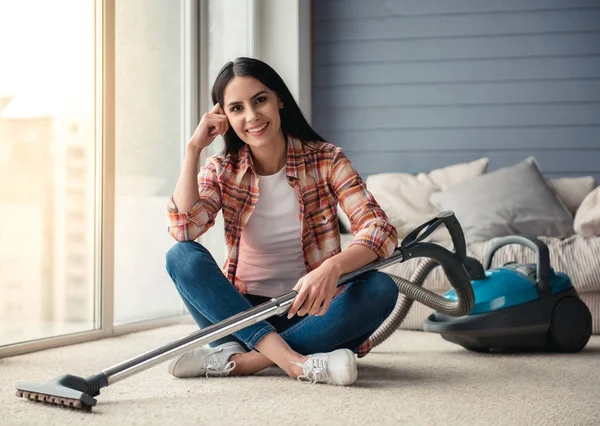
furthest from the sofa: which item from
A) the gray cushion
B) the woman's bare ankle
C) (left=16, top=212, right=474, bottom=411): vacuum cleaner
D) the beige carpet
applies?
the woman's bare ankle

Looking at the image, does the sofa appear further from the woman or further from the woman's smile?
the woman's smile

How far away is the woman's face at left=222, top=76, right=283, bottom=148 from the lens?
79.7 inches

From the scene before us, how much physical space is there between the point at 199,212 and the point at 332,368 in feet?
1.63

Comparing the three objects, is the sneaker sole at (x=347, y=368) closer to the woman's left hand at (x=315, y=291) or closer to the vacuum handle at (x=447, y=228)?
the woman's left hand at (x=315, y=291)

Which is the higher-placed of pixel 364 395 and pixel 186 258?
Answer: pixel 186 258

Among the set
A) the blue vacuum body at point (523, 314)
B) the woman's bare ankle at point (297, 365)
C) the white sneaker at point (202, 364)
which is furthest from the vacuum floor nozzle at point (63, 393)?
the blue vacuum body at point (523, 314)

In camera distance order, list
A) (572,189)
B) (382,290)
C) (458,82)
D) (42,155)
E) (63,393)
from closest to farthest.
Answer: (63,393)
(382,290)
(42,155)
(572,189)
(458,82)

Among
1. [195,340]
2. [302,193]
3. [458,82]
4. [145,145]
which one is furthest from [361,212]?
[458,82]

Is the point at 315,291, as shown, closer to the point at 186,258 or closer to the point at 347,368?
the point at 347,368

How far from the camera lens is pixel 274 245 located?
82.7 inches

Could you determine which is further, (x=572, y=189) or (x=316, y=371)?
(x=572, y=189)

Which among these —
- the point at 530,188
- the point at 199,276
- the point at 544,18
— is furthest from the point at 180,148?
the point at 544,18

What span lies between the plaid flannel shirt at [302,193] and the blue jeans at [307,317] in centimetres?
11

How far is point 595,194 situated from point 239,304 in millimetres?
2056
